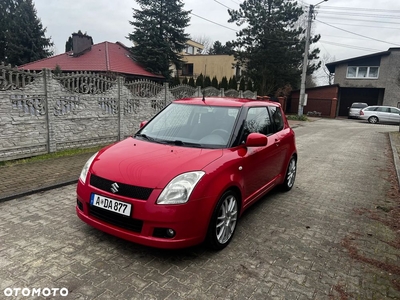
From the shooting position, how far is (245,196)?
3.76 metres

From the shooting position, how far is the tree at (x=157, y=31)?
1085 inches

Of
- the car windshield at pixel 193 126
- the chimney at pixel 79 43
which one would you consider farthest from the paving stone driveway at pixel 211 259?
the chimney at pixel 79 43

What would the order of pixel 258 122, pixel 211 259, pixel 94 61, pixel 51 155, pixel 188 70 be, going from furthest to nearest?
pixel 188 70 → pixel 94 61 → pixel 51 155 → pixel 258 122 → pixel 211 259

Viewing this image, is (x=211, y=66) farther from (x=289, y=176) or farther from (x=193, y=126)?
(x=193, y=126)

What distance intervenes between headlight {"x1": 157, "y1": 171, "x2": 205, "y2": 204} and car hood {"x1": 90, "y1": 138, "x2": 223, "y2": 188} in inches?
2.2

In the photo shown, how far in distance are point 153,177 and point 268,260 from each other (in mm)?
1523

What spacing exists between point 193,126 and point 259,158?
1.01m

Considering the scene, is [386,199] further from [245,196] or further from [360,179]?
[245,196]

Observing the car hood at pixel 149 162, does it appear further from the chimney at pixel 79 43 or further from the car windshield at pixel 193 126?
the chimney at pixel 79 43

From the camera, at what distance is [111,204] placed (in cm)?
298

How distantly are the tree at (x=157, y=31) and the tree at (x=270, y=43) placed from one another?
6.69 m

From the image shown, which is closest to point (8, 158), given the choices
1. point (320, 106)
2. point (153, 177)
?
point (153, 177)

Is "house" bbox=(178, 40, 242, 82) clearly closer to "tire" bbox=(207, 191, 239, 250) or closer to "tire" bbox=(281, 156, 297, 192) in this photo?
"tire" bbox=(281, 156, 297, 192)

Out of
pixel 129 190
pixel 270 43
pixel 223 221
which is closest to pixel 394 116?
pixel 270 43
